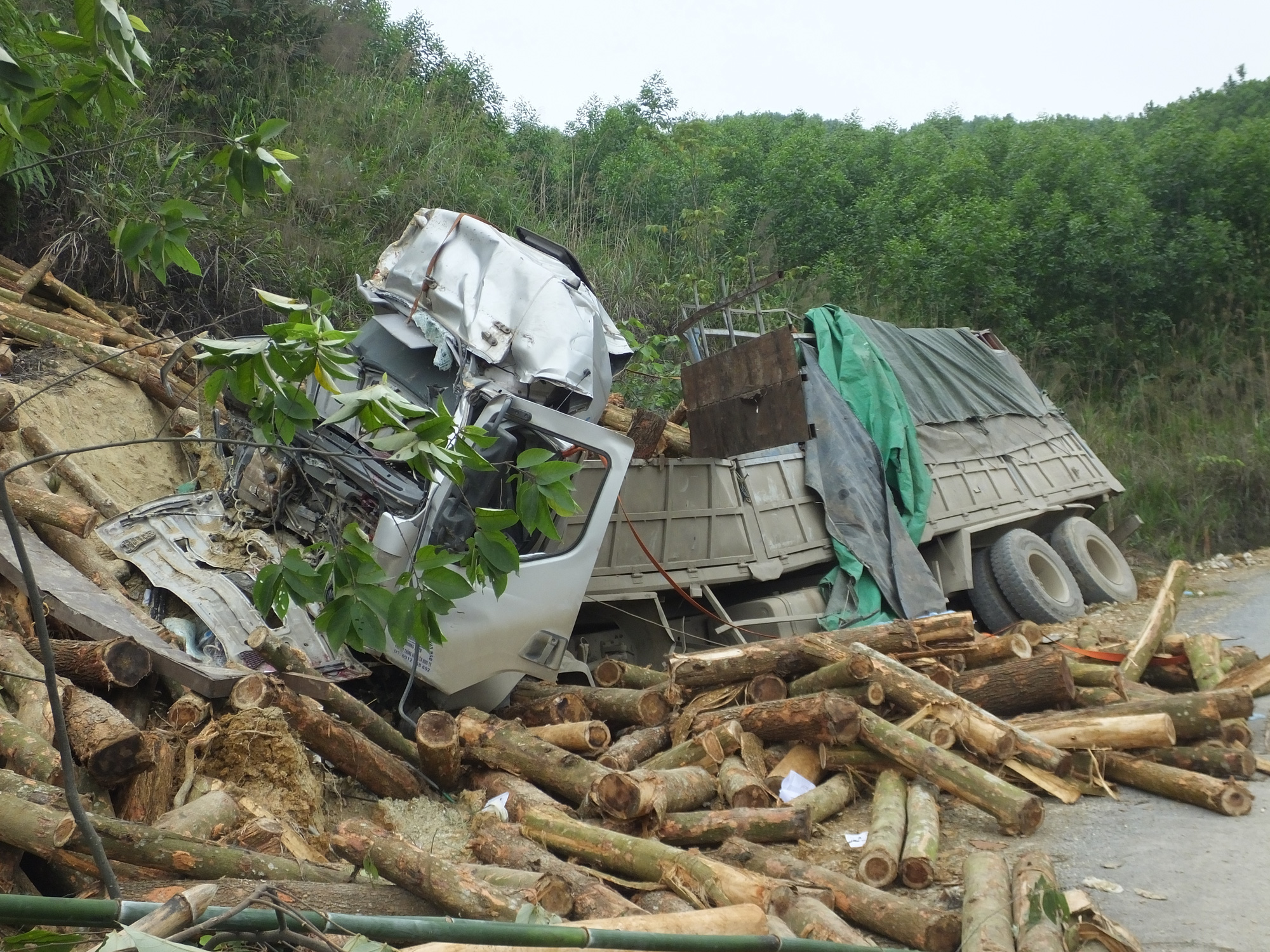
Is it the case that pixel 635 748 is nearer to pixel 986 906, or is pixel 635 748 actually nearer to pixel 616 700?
pixel 616 700

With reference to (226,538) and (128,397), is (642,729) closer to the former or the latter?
(226,538)

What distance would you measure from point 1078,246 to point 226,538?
17212 millimetres

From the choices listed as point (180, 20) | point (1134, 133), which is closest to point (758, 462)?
point (180, 20)

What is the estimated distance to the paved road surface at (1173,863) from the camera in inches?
148

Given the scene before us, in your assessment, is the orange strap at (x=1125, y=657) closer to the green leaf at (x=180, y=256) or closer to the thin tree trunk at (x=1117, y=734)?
the thin tree trunk at (x=1117, y=734)

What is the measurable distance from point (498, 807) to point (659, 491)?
3.00 metres

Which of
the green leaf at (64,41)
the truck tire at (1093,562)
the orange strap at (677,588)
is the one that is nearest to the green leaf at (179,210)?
the green leaf at (64,41)

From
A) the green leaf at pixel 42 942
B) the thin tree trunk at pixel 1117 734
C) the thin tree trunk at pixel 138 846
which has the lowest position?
the thin tree trunk at pixel 1117 734

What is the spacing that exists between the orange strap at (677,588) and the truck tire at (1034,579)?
2.81m

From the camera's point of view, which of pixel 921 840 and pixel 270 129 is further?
pixel 921 840

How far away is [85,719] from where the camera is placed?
3.85m

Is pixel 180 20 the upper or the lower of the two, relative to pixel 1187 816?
upper

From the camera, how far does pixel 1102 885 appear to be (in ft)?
13.7

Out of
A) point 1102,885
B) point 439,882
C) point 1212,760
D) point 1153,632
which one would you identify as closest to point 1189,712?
point 1212,760
